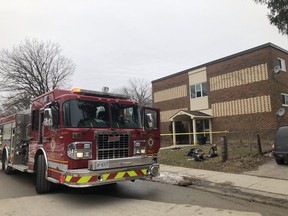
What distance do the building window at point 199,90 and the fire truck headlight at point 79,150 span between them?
816 inches

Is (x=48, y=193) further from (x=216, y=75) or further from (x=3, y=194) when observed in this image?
(x=216, y=75)

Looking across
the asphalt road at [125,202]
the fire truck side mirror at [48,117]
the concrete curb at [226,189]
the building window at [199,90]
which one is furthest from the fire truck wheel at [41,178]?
the building window at [199,90]

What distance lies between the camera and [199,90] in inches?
1048

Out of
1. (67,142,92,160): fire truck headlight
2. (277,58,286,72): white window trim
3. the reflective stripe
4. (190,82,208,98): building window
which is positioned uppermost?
(277,58,286,72): white window trim

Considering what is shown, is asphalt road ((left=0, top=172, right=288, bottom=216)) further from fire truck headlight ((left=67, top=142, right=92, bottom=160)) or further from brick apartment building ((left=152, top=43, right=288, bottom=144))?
brick apartment building ((left=152, top=43, right=288, bottom=144))

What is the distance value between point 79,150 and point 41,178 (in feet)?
6.91

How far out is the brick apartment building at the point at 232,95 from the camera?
69.3 feet

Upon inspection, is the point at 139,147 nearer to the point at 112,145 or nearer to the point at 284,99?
the point at 112,145

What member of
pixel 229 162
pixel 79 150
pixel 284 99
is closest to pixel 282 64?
pixel 284 99

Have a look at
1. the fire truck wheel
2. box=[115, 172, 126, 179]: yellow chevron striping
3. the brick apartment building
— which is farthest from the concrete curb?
the brick apartment building

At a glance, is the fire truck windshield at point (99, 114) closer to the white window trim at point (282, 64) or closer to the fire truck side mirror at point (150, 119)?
the fire truck side mirror at point (150, 119)

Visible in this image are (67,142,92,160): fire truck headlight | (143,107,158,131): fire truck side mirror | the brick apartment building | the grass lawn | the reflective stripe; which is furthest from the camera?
the brick apartment building

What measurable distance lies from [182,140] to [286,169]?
17.0 m

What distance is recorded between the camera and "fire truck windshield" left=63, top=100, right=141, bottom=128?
269 inches
